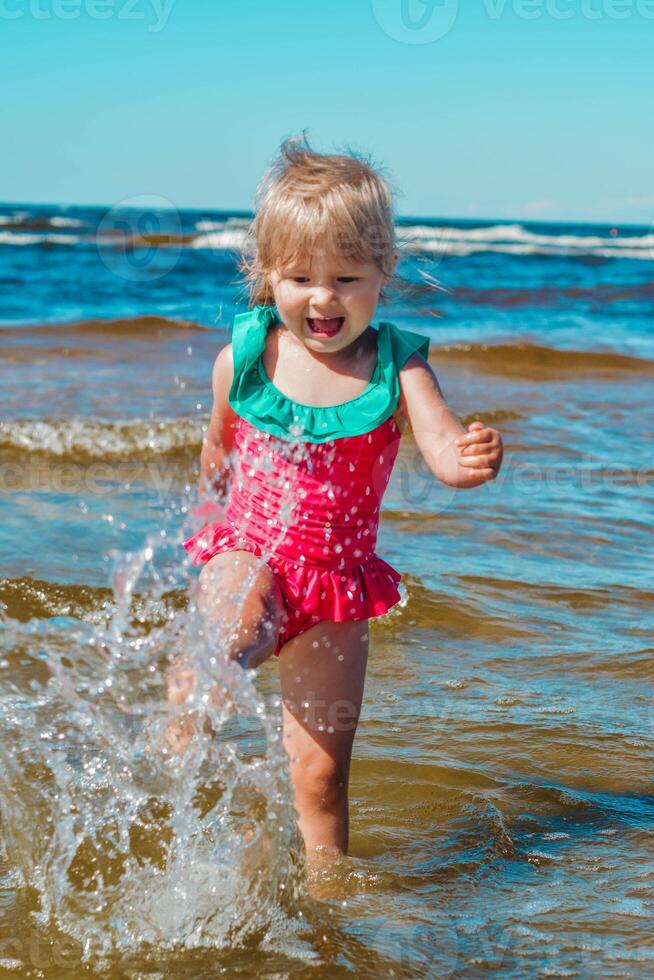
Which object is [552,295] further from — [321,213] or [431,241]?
[431,241]

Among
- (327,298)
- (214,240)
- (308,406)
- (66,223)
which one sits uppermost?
(66,223)

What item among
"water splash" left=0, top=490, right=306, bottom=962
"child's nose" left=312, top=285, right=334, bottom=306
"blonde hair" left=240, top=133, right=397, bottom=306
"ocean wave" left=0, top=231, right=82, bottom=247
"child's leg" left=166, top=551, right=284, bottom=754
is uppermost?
"ocean wave" left=0, top=231, right=82, bottom=247

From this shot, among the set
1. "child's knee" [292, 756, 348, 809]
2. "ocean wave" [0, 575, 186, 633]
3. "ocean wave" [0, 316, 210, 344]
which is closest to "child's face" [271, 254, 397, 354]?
"child's knee" [292, 756, 348, 809]

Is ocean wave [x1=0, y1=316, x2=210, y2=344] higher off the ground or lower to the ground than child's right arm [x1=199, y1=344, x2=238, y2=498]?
lower

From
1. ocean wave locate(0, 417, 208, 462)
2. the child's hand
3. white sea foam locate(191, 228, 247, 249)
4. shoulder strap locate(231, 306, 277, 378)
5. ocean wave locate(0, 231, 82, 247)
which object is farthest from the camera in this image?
white sea foam locate(191, 228, 247, 249)

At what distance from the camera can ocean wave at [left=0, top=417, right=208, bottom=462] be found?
7.20m

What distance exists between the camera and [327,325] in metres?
2.65

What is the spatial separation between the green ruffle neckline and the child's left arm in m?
0.04

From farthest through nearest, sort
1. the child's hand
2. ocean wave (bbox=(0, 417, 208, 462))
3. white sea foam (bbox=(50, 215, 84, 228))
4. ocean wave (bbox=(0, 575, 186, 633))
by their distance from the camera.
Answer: white sea foam (bbox=(50, 215, 84, 228)) → ocean wave (bbox=(0, 417, 208, 462)) → ocean wave (bbox=(0, 575, 186, 633)) → the child's hand

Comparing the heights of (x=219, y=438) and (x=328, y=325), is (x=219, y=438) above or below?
below

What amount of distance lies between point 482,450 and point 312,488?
49cm

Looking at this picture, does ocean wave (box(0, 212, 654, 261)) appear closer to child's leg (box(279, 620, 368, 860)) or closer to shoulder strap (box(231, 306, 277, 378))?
shoulder strap (box(231, 306, 277, 378))

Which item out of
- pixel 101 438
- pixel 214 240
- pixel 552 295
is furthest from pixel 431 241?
pixel 101 438

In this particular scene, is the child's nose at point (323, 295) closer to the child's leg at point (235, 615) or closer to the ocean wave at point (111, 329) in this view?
the child's leg at point (235, 615)
